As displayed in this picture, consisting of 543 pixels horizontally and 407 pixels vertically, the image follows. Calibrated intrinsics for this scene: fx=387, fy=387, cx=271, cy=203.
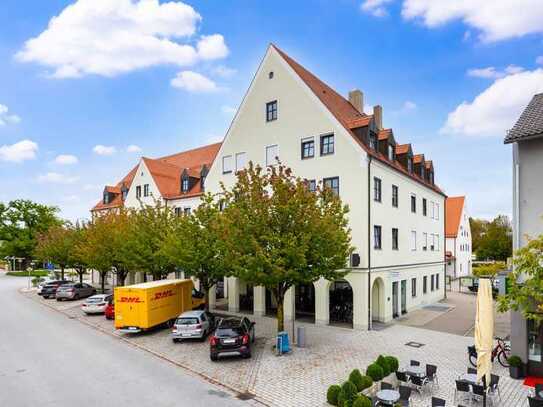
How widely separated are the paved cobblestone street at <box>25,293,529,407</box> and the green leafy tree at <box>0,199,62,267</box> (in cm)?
5873

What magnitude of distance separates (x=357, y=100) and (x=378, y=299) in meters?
15.7

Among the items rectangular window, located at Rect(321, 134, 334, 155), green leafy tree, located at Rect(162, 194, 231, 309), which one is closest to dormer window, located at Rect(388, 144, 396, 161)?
rectangular window, located at Rect(321, 134, 334, 155)

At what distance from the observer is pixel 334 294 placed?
82.7 feet

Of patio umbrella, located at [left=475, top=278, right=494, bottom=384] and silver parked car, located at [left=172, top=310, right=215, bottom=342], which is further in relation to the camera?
silver parked car, located at [left=172, top=310, right=215, bottom=342]

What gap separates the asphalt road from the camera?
11570 millimetres

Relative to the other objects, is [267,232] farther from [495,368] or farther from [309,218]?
[495,368]

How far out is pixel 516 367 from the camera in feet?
43.0

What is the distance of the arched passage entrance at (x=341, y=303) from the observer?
23367mm


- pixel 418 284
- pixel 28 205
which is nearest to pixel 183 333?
pixel 418 284

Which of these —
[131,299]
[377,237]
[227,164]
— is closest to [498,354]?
[377,237]

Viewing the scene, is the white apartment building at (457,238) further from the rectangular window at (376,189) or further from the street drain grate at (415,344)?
the street drain grate at (415,344)

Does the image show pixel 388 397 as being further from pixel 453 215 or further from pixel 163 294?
pixel 453 215

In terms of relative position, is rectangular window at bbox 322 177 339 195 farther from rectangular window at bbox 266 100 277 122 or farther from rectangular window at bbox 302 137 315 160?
rectangular window at bbox 266 100 277 122

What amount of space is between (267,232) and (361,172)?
806cm
